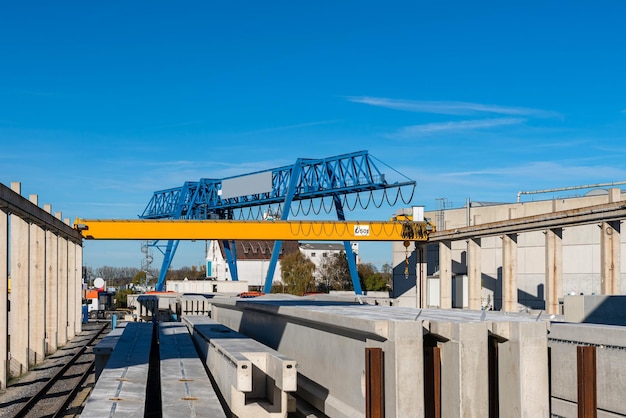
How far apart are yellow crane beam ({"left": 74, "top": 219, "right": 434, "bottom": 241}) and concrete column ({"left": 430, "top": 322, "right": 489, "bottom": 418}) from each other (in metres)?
27.5

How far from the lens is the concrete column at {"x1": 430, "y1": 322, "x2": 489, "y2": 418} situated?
817cm

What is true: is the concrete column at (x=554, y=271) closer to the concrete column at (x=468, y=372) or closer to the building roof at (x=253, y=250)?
the concrete column at (x=468, y=372)

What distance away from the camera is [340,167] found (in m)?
54.5

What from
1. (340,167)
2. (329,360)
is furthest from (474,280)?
(340,167)

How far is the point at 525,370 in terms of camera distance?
8156mm

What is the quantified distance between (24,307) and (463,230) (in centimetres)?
1649

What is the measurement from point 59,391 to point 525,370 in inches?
466

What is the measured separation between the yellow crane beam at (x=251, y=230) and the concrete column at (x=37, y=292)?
1246 cm

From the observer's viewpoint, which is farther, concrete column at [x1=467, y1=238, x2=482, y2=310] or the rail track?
concrete column at [x1=467, y1=238, x2=482, y2=310]

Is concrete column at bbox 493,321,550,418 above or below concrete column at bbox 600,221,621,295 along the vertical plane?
below

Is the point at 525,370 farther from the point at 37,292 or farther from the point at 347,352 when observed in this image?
the point at 37,292

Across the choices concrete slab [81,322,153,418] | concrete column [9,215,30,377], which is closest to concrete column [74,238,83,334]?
concrete column [9,215,30,377]

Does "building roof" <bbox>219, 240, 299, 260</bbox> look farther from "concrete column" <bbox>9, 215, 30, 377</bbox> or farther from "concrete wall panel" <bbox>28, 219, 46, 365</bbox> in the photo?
"concrete column" <bbox>9, 215, 30, 377</bbox>

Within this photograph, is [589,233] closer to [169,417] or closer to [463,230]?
[463,230]
